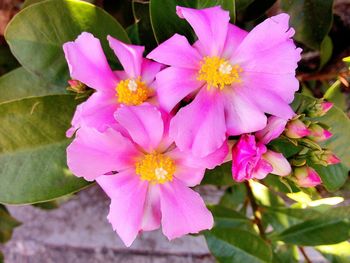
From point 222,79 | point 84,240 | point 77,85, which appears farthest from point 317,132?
point 84,240

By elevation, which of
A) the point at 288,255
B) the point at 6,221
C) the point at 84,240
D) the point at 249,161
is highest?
the point at 249,161

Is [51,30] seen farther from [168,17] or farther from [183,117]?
[183,117]

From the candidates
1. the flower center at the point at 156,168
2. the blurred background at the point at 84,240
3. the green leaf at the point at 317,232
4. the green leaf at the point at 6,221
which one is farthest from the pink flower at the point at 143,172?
the blurred background at the point at 84,240

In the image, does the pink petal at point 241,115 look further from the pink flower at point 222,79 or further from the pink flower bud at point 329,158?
the pink flower bud at point 329,158

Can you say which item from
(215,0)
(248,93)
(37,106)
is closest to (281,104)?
(248,93)

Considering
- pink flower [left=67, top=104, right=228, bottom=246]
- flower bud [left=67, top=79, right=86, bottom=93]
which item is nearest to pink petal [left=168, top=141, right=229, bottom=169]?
pink flower [left=67, top=104, right=228, bottom=246]

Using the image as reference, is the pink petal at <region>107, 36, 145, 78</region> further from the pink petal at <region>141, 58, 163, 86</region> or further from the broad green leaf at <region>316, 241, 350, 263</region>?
the broad green leaf at <region>316, 241, 350, 263</region>

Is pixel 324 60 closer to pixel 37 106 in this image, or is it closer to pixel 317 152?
pixel 317 152
